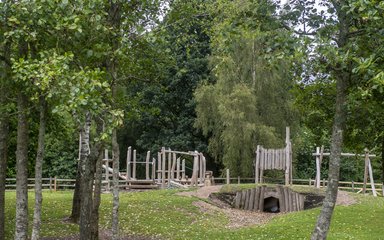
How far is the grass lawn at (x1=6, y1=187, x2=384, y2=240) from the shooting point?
1534cm

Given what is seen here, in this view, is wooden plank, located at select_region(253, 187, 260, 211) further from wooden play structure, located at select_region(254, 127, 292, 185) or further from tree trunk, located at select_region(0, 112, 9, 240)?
tree trunk, located at select_region(0, 112, 9, 240)

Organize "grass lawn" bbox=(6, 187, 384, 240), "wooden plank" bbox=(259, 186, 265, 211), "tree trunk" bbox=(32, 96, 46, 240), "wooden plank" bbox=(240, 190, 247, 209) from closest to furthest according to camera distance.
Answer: "tree trunk" bbox=(32, 96, 46, 240) < "grass lawn" bbox=(6, 187, 384, 240) < "wooden plank" bbox=(259, 186, 265, 211) < "wooden plank" bbox=(240, 190, 247, 209)

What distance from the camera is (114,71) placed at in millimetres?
11219

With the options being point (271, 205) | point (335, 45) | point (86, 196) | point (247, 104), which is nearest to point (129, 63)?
point (86, 196)

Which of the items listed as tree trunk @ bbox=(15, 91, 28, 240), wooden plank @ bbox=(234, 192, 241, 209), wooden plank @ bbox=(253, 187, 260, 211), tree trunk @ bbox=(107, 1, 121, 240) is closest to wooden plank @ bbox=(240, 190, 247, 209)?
→ wooden plank @ bbox=(234, 192, 241, 209)

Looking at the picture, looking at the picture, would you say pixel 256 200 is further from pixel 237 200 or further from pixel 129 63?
pixel 129 63

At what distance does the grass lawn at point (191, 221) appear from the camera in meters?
15.3

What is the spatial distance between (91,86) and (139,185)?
23.0 m

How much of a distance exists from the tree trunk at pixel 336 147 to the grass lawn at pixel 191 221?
18.8ft

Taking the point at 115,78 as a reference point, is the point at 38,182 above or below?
below

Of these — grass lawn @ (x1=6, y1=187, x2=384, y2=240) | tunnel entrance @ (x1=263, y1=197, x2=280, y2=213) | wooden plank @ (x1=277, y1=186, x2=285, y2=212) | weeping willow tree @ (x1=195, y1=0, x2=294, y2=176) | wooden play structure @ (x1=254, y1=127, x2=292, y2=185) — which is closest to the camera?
grass lawn @ (x1=6, y1=187, x2=384, y2=240)

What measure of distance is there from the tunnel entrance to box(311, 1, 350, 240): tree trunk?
15274mm

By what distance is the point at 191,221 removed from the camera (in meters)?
18.3

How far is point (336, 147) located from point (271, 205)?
15.7 meters
